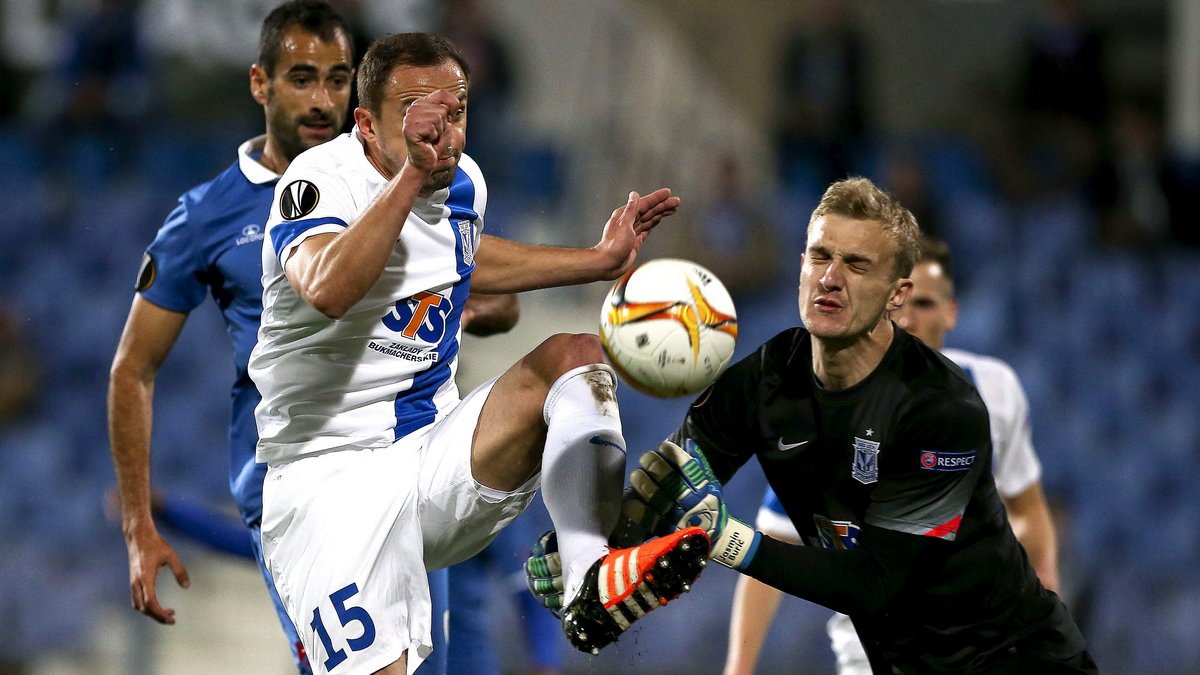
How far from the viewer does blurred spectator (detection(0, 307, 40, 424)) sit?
819cm

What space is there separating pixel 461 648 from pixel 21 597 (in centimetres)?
385

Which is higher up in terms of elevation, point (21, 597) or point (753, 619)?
point (753, 619)

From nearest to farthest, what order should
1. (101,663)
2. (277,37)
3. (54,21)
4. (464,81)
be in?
(464,81) → (277,37) → (101,663) → (54,21)

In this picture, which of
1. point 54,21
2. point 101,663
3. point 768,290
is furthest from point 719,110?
point 101,663

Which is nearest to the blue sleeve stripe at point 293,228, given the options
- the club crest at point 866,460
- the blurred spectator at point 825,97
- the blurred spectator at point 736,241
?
the club crest at point 866,460

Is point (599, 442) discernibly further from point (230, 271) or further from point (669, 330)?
point (230, 271)

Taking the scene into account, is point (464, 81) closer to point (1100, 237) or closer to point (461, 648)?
point (461, 648)

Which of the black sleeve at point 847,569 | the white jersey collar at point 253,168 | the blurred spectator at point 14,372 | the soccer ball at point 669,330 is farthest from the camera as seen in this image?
the blurred spectator at point 14,372

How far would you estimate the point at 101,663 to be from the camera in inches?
289

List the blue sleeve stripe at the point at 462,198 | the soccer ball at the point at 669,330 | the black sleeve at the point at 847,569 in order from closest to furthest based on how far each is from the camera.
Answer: the black sleeve at the point at 847,569 → the soccer ball at the point at 669,330 → the blue sleeve stripe at the point at 462,198

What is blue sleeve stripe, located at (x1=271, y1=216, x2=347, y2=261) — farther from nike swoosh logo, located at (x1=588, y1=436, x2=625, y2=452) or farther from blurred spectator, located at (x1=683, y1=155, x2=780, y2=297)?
blurred spectator, located at (x1=683, y1=155, x2=780, y2=297)

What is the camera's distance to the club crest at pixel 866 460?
339 centimetres

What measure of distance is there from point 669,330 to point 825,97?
22.2 feet

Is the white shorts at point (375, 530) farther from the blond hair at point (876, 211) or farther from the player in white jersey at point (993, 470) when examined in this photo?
the player in white jersey at point (993, 470)
